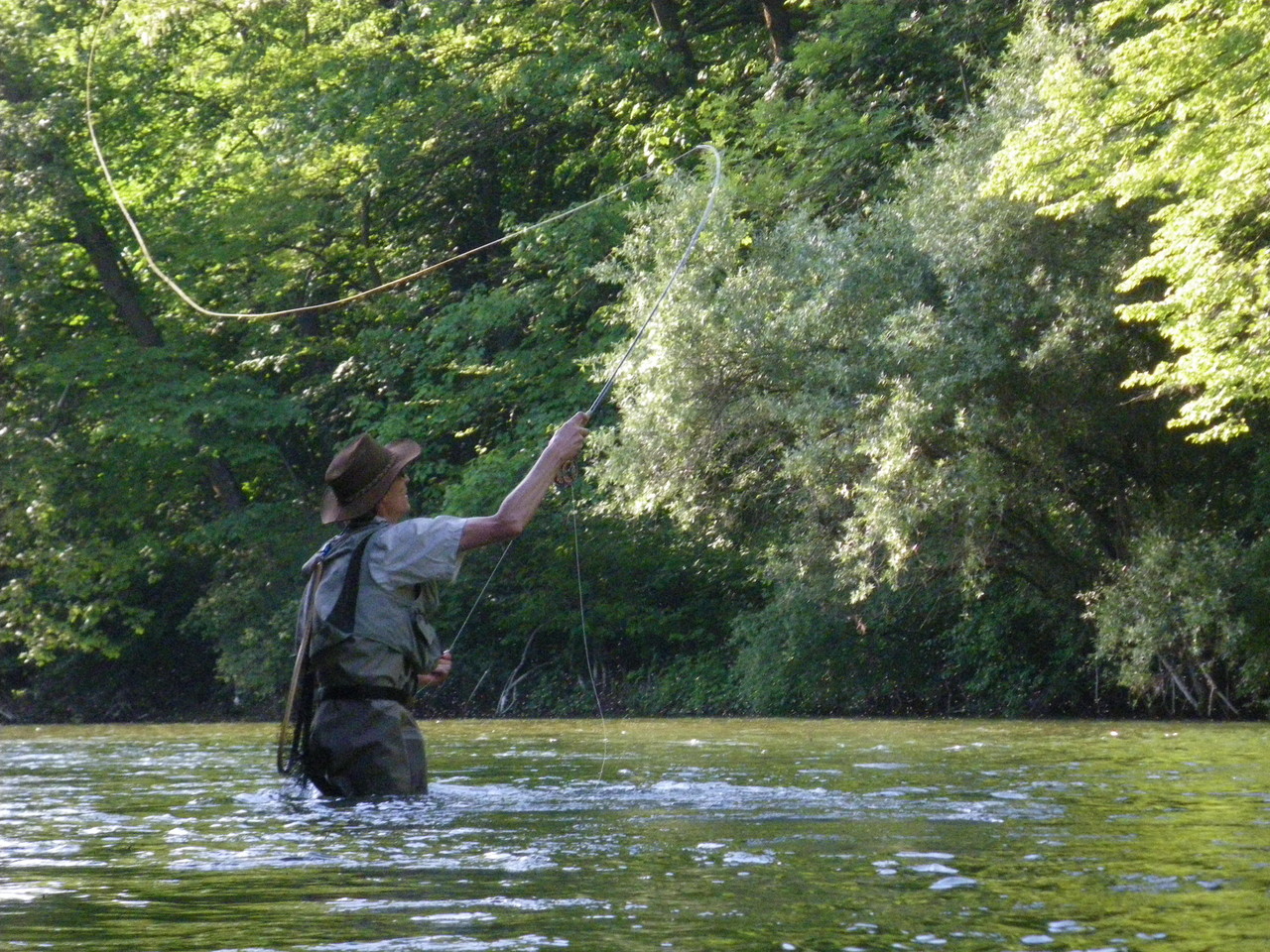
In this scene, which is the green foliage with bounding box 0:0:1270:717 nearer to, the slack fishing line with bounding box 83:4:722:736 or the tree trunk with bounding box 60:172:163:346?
the tree trunk with bounding box 60:172:163:346

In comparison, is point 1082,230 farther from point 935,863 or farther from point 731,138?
point 935,863

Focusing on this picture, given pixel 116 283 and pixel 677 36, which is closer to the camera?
pixel 677 36

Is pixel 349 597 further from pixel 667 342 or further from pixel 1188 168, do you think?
pixel 667 342

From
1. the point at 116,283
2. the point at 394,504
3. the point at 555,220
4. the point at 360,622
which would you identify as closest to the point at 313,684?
the point at 360,622

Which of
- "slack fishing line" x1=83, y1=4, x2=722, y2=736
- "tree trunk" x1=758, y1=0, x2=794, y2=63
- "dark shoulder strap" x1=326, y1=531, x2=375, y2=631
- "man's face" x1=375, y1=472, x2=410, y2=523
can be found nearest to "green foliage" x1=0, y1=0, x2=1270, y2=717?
"tree trunk" x1=758, y1=0, x2=794, y2=63

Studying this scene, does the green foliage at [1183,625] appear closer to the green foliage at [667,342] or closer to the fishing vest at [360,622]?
the green foliage at [667,342]

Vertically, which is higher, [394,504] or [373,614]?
[394,504]

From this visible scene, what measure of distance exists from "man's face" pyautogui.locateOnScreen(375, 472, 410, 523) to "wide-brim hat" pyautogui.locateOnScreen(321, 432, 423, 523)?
3 cm

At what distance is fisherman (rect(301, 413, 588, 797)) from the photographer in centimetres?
714

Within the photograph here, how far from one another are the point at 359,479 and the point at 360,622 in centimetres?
62

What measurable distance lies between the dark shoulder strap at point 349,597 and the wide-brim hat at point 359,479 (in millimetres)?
276

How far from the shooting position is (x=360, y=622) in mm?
7316

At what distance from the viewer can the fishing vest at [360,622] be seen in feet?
23.9

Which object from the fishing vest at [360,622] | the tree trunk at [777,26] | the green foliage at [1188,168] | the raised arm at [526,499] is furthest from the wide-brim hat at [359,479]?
the tree trunk at [777,26]
